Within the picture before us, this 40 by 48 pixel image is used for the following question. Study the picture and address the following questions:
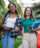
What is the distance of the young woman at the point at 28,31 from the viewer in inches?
122

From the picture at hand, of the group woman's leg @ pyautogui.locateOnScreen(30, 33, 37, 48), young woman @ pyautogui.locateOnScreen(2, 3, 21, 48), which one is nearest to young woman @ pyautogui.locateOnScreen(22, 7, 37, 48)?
woman's leg @ pyautogui.locateOnScreen(30, 33, 37, 48)

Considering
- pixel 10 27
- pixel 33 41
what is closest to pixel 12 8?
pixel 10 27

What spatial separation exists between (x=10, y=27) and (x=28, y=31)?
0.46 metres

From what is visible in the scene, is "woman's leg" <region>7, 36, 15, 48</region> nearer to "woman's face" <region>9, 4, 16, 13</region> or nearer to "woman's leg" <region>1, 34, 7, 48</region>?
"woman's leg" <region>1, 34, 7, 48</region>

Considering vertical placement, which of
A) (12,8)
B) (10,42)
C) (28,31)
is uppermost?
(12,8)

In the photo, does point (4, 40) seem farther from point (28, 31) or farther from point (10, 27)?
point (28, 31)

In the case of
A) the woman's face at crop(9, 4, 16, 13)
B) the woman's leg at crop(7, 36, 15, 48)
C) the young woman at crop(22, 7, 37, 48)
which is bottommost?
the woman's leg at crop(7, 36, 15, 48)

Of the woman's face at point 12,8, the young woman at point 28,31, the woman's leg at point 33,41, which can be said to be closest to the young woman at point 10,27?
the woman's face at point 12,8

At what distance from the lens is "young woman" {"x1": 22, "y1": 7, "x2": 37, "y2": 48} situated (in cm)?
309

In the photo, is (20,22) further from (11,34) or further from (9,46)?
(9,46)

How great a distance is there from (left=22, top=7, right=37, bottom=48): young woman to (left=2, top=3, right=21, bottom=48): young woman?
19 centimetres

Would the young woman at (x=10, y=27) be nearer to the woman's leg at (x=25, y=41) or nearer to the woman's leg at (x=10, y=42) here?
the woman's leg at (x=10, y=42)

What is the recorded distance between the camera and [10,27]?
10.4 ft

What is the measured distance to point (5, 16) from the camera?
3.20 metres
